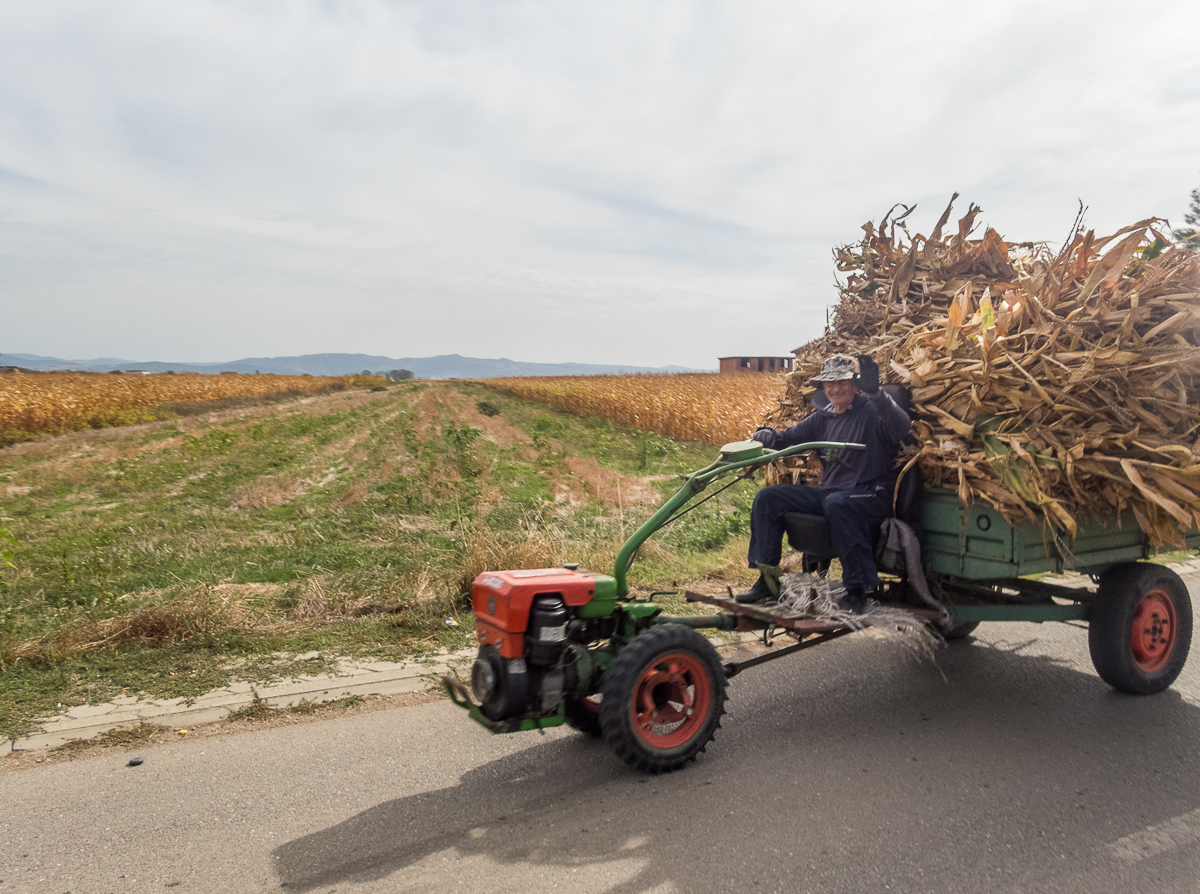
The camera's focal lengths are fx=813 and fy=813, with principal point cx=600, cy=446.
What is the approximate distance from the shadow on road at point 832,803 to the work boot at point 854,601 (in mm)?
622

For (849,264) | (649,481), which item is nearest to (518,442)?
(649,481)

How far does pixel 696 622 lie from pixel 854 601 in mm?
1045

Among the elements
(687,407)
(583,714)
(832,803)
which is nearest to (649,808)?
(583,714)

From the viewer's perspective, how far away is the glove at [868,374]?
4.60 m

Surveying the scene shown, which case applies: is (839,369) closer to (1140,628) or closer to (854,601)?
(854,601)

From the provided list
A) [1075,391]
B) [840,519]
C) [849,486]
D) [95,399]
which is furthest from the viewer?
[95,399]

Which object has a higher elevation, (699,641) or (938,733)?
(699,641)

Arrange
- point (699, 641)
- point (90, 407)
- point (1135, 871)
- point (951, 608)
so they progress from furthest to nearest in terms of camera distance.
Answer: point (90, 407)
point (951, 608)
point (699, 641)
point (1135, 871)

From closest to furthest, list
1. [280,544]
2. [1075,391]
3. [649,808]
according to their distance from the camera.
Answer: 1. [649,808]
2. [1075,391]
3. [280,544]

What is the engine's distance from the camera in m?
3.65

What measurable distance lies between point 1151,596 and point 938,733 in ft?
5.84

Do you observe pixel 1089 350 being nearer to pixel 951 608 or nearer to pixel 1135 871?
pixel 951 608

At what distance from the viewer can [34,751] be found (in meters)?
3.97

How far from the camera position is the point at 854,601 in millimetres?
4680
